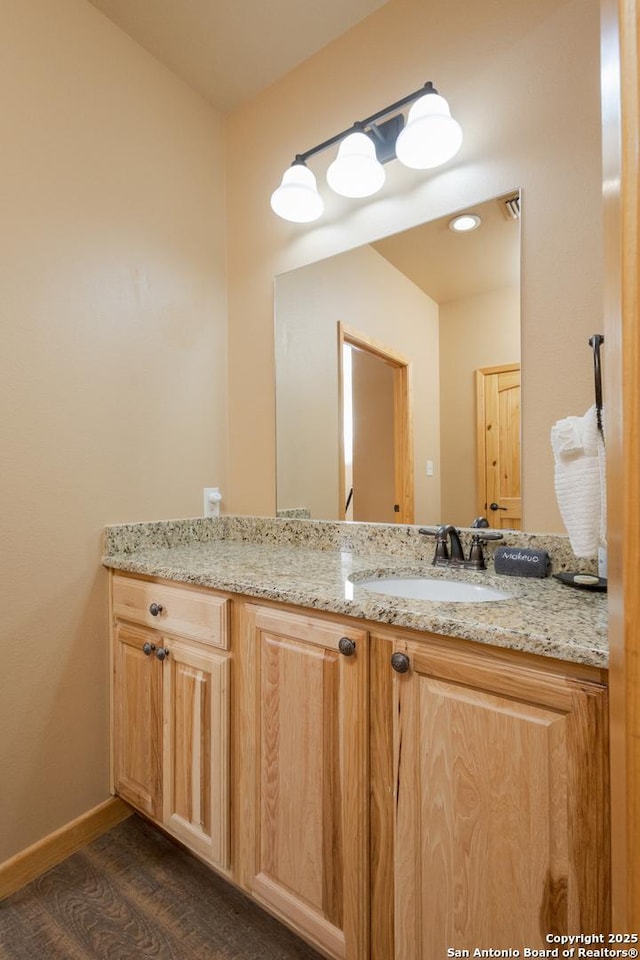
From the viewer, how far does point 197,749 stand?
47.9 inches

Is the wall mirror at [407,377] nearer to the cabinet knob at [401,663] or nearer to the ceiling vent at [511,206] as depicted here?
the ceiling vent at [511,206]

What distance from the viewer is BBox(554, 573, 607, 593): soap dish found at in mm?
979

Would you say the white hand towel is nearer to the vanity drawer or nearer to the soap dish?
the soap dish

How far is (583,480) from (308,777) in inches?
35.4

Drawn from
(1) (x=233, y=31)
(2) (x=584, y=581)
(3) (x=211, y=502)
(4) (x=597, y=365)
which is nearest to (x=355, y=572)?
(2) (x=584, y=581)

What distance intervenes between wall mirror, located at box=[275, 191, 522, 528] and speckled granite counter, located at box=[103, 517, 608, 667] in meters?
0.11

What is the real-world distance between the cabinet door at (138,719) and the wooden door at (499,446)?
3.61 feet

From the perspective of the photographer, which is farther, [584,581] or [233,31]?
[233,31]

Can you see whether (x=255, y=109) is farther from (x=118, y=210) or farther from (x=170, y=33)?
(x=118, y=210)

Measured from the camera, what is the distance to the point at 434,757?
816 millimetres

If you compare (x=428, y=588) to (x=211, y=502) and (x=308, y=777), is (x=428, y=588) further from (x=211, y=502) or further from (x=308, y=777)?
(x=211, y=502)

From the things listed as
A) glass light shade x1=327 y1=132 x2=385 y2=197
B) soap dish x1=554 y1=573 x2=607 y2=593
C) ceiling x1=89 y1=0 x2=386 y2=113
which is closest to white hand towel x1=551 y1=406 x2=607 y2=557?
soap dish x1=554 y1=573 x2=607 y2=593

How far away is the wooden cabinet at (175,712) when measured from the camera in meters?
1.17

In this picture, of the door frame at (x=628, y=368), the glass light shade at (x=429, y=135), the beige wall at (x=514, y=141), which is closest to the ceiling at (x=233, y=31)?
the beige wall at (x=514, y=141)
